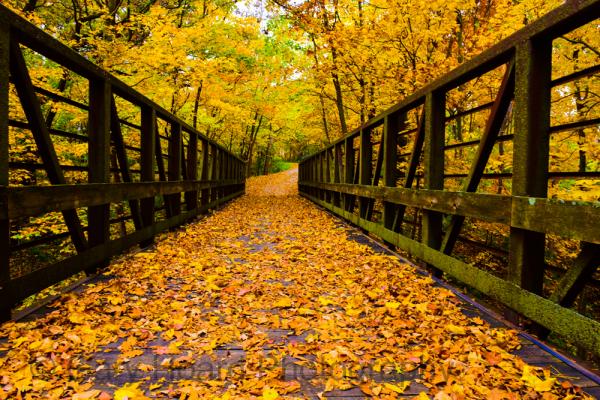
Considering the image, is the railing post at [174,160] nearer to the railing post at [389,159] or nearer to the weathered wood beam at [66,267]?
the weathered wood beam at [66,267]

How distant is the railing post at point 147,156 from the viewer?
19.0 feet

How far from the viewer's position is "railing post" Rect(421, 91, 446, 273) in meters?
4.34

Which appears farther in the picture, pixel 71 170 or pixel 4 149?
pixel 71 170

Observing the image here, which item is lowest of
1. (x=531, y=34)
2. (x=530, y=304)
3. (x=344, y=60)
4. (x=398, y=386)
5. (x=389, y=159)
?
(x=398, y=386)

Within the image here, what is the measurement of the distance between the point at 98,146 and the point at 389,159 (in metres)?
4.05

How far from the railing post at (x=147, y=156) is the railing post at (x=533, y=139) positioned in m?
4.89

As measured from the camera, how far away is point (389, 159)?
240 inches

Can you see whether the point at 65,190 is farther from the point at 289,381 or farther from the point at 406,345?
the point at 406,345

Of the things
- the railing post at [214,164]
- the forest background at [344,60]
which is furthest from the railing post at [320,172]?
the railing post at [214,164]

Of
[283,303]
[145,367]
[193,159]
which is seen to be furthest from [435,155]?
[193,159]

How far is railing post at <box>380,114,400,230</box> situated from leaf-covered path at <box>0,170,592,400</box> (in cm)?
165

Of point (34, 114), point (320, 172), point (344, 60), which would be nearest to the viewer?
point (34, 114)

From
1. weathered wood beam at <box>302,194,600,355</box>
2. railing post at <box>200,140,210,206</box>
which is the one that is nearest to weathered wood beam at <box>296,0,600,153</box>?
weathered wood beam at <box>302,194,600,355</box>

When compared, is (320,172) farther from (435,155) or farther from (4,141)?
(4,141)
